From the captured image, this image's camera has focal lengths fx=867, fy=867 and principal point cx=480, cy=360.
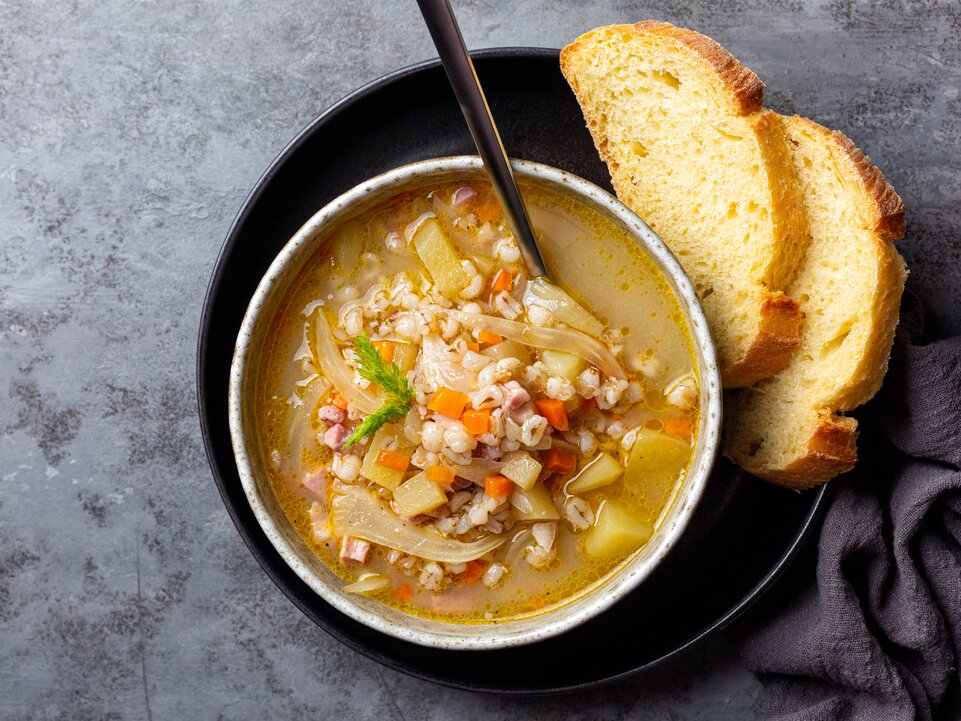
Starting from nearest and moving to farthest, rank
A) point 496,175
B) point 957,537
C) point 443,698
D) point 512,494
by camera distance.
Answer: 1. point 496,175
2. point 512,494
3. point 957,537
4. point 443,698

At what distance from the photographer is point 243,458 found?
268 cm

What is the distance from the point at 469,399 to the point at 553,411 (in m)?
0.25

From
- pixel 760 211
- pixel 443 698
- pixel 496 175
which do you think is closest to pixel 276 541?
pixel 443 698

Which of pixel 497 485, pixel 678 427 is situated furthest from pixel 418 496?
pixel 678 427

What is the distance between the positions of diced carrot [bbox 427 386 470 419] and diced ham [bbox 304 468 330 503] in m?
0.48

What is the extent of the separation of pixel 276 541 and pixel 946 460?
2.14 m

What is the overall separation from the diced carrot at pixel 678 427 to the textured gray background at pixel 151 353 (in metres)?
0.95

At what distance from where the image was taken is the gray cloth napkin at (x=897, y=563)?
9.11 feet

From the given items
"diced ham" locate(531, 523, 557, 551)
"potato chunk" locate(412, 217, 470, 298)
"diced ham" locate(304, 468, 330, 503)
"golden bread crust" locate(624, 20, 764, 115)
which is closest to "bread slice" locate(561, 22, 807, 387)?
"golden bread crust" locate(624, 20, 764, 115)

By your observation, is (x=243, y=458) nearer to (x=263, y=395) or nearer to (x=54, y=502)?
(x=263, y=395)

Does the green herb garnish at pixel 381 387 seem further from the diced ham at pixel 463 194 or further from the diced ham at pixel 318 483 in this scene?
the diced ham at pixel 463 194

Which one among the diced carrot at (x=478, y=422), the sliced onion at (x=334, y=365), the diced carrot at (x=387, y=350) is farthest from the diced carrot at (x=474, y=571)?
the diced carrot at (x=387, y=350)

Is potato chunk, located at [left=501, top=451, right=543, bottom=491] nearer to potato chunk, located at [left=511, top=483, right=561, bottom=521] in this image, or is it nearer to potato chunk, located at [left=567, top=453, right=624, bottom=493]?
potato chunk, located at [left=511, top=483, right=561, bottom=521]

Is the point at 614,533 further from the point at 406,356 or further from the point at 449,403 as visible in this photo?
the point at 406,356
